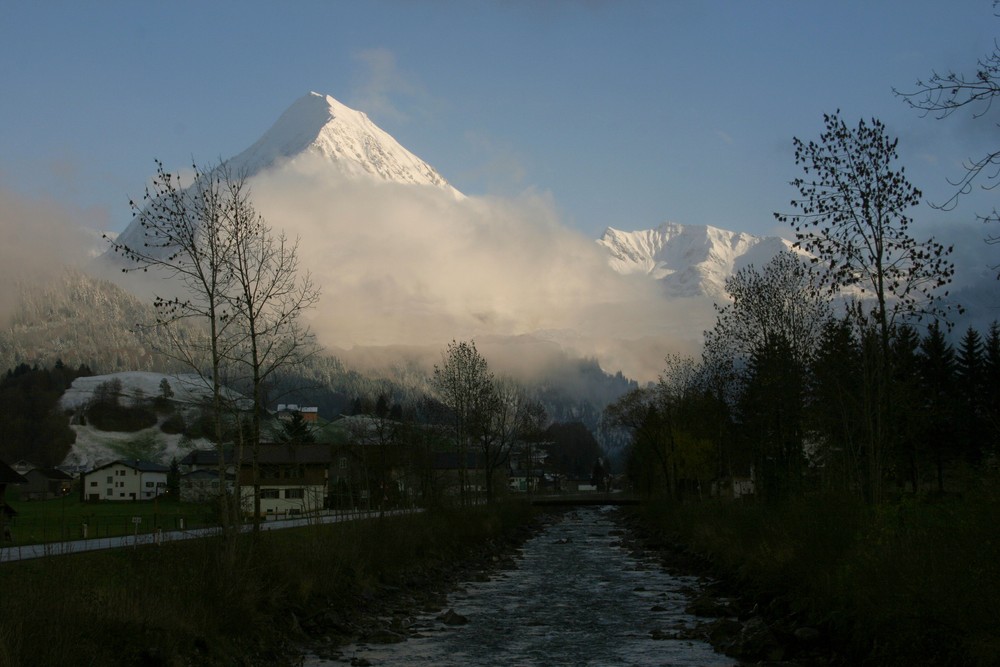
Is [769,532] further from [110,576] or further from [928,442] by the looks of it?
[928,442]

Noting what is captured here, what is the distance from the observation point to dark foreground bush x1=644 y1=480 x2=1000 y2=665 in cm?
1652

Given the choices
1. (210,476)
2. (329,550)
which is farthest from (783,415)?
(210,476)

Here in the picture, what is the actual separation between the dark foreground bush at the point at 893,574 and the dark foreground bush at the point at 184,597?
14.8 metres

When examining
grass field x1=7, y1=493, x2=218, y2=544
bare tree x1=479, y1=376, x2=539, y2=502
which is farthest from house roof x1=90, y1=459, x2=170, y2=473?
bare tree x1=479, y1=376, x2=539, y2=502

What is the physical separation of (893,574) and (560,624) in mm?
14430

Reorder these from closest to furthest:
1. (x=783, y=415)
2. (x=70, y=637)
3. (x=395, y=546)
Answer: (x=70, y=637) < (x=395, y=546) < (x=783, y=415)

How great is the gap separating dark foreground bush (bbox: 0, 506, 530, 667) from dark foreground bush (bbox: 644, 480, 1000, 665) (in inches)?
585

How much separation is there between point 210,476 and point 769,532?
12050 centimetres

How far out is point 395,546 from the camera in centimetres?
4253

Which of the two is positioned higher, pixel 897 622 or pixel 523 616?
pixel 897 622

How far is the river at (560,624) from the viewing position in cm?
2552

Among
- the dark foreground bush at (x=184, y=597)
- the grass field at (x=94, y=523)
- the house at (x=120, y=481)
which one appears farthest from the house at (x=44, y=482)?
the dark foreground bush at (x=184, y=597)

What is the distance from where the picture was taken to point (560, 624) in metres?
32.0

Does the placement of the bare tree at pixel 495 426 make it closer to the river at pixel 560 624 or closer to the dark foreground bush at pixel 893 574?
the river at pixel 560 624
